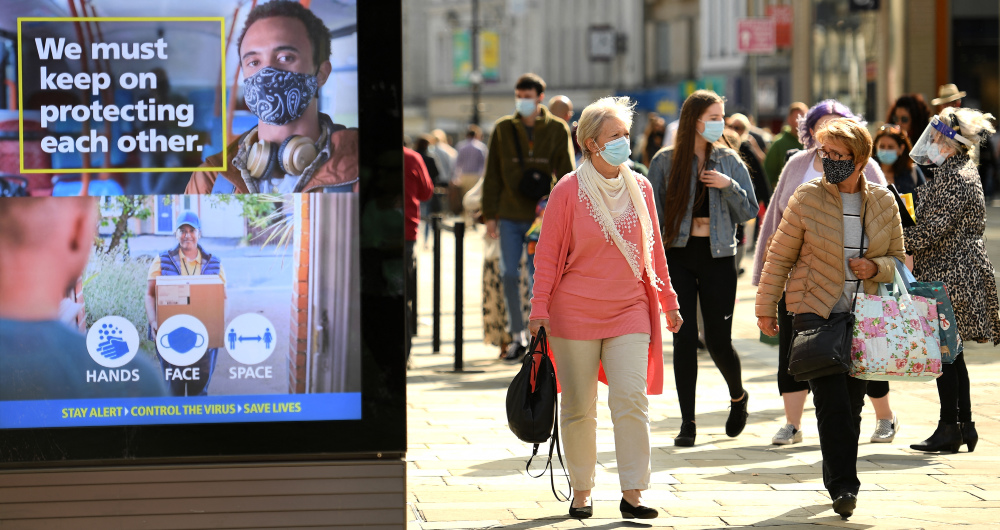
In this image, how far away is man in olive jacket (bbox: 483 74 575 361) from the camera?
34.4 ft

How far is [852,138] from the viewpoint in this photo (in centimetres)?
599

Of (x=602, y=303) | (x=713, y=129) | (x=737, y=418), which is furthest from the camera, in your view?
(x=737, y=418)

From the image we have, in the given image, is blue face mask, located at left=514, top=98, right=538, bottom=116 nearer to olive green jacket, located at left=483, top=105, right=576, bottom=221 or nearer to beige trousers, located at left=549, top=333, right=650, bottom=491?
olive green jacket, located at left=483, top=105, right=576, bottom=221

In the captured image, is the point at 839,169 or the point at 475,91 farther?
the point at 475,91

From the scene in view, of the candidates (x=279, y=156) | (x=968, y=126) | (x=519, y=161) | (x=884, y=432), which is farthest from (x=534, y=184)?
(x=279, y=156)

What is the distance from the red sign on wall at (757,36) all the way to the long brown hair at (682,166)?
1768cm

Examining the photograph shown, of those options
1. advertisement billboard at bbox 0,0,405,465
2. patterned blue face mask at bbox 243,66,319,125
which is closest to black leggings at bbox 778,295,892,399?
advertisement billboard at bbox 0,0,405,465

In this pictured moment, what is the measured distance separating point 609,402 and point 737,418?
2.04 metres

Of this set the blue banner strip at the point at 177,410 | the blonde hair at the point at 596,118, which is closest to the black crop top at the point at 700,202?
the blonde hair at the point at 596,118

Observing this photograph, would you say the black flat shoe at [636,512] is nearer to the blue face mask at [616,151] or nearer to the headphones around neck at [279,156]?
the blue face mask at [616,151]

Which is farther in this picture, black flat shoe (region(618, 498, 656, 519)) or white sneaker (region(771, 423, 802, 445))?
white sneaker (region(771, 423, 802, 445))

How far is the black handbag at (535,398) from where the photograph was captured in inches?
227

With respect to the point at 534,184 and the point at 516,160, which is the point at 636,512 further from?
the point at 516,160

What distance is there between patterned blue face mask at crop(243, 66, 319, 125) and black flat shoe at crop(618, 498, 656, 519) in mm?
2260
